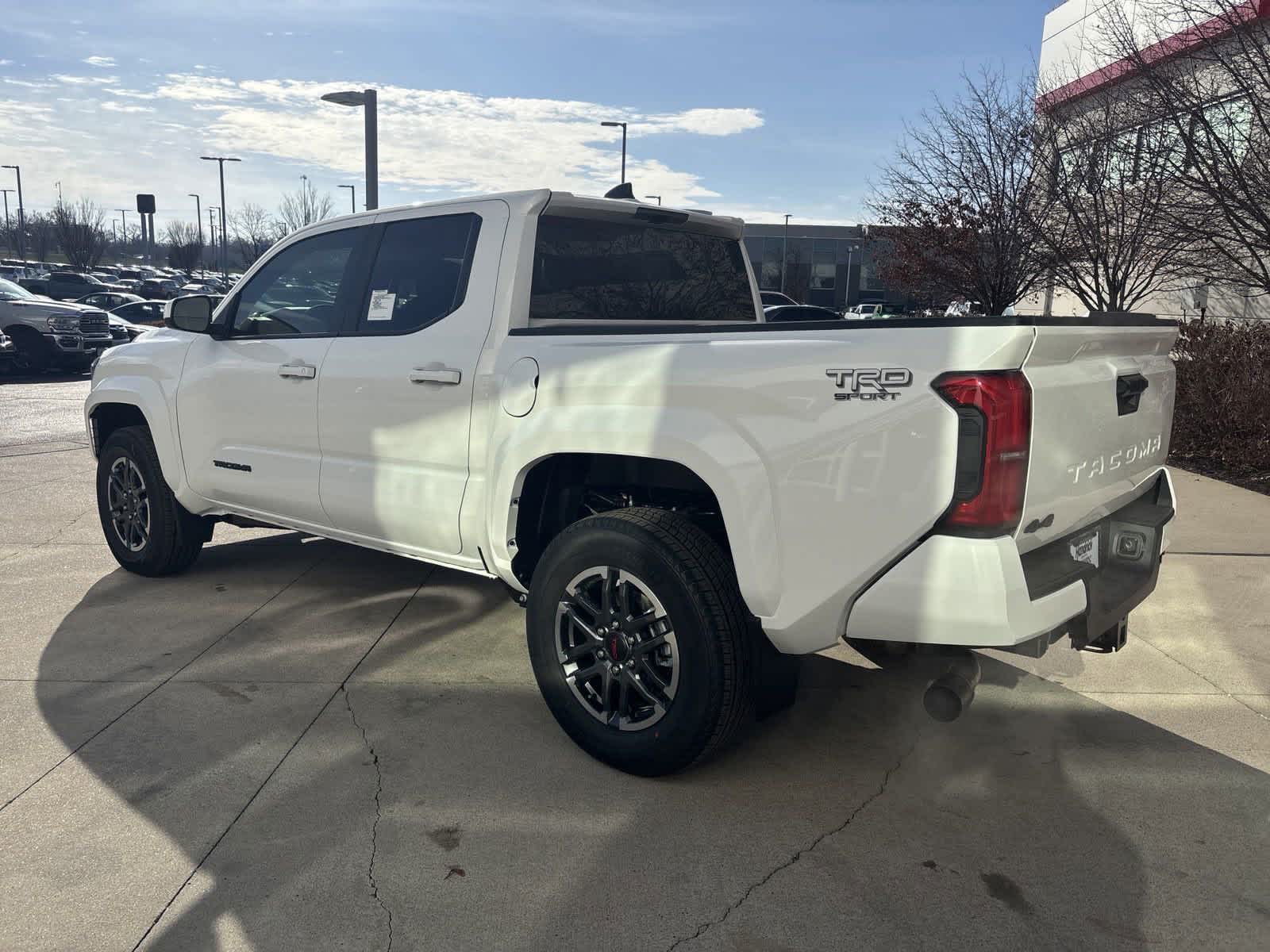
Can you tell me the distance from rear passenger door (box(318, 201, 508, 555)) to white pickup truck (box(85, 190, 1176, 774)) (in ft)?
0.04

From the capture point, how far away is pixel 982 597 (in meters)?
2.67

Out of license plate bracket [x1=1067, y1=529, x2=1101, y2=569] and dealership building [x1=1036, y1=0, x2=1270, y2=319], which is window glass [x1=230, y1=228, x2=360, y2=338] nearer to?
license plate bracket [x1=1067, y1=529, x2=1101, y2=569]

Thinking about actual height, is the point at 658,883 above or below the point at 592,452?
below

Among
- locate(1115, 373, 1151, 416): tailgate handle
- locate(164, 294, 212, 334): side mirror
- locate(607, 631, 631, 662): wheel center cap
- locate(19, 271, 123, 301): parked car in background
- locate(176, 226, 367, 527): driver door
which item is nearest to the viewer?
locate(1115, 373, 1151, 416): tailgate handle

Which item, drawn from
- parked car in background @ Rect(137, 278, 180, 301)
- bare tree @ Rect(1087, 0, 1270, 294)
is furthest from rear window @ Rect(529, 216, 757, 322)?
parked car in background @ Rect(137, 278, 180, 301)

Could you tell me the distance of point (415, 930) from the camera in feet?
8.61

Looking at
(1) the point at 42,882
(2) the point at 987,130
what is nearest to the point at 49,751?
(1) the point at 42,882

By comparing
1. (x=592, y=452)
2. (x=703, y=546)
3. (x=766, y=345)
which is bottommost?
(x=703, y=546)

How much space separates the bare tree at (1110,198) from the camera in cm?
1088

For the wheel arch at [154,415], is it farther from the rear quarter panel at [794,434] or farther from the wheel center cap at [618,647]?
the wheel center cap at [618,647]

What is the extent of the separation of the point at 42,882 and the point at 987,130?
14772 millimetres

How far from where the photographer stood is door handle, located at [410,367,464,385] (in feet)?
12.7

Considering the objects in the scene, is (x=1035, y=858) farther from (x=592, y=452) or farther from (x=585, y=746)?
(x=592, y=452)

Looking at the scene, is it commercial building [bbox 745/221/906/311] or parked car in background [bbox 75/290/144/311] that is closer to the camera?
parked car in background [bbox 75/290/144/311]
